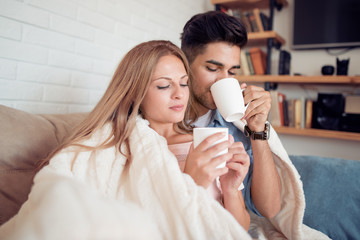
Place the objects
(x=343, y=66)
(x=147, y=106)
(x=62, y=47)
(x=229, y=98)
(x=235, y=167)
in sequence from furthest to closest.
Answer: (x=343, y=66) → (x=62, y=47) → (x=147, y=106) → (x=229, y=98) → (x=235, y=167)

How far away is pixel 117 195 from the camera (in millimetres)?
833

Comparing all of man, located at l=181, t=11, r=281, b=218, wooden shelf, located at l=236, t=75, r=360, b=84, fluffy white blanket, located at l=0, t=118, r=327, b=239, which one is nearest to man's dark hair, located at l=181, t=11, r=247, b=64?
man, located at l=181, t=11, r=281, b=218

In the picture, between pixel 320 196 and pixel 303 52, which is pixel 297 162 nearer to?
pixel 320 196

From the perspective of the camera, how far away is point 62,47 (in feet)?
5.01

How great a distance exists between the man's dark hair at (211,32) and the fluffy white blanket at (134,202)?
0.58 m

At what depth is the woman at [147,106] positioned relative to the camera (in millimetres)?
906

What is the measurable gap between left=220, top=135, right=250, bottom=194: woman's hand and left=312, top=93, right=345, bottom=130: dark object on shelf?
69.0 inches

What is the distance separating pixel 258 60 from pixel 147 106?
5.86 feet

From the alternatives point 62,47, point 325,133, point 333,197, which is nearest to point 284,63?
point 325,133

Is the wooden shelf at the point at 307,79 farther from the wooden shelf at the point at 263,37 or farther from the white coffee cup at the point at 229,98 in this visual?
the white coffee cup at the point at 229,98

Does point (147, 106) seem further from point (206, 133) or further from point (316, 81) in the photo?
point (316, 81)

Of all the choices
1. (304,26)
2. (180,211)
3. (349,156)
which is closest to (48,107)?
(180,211)

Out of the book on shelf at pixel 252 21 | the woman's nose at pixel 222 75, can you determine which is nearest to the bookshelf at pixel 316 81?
the book on shelf at pixel 252 21

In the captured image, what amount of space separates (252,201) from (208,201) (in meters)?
0.52
